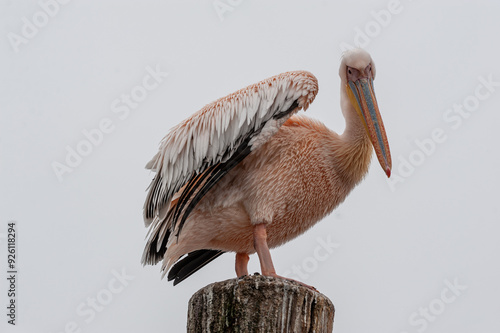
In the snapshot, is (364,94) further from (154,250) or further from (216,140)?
(154,250)

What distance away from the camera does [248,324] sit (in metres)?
3.52

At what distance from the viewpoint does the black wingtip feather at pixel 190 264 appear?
223 inches

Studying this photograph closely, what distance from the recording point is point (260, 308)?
3574 mm

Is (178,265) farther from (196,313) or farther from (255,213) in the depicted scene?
(196,313)

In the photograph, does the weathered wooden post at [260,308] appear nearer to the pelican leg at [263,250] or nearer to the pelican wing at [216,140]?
the pelican leg at [263,250]

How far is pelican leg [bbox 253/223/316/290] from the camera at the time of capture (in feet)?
14.8

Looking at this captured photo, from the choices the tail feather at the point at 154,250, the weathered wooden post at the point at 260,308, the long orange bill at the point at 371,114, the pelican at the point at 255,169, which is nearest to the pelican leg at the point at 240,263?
the pelican at the point at 255,169

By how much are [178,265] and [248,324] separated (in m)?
2.25

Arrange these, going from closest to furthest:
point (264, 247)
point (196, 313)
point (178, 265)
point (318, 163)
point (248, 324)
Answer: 1. point (248, 324)
2. point (196, 313)
3. point (264, 247)
4. point (318, 163)
5. point (178, 265)

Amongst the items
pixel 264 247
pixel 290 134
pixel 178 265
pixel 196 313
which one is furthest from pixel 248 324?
pixel 178 265

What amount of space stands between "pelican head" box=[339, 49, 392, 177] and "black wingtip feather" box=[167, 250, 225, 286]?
1.63 metres

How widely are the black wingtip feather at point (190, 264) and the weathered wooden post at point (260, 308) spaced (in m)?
1.91

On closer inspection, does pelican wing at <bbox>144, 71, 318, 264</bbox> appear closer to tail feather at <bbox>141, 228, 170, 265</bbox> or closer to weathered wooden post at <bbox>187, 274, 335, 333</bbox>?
tail feather at <bbox>141, 228, 170, 265</bbox>

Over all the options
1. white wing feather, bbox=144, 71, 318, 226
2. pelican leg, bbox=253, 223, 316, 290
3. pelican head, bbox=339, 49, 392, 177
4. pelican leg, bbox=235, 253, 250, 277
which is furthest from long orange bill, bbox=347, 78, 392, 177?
pelican leg, bbox=235, 253, 250, 277
